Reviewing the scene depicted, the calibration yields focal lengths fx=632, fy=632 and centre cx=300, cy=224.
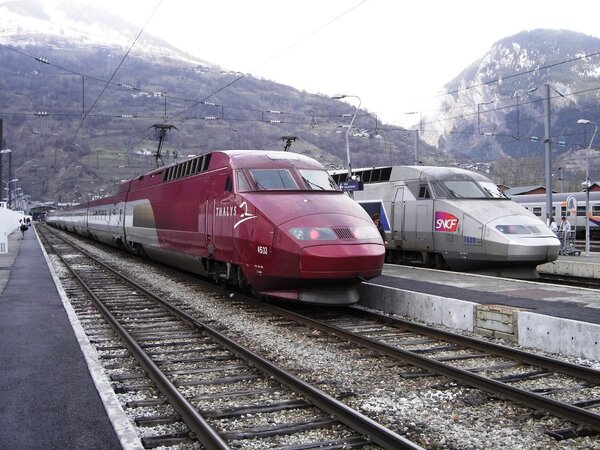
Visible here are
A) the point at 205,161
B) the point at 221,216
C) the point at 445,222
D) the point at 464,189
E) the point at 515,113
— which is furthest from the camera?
the point at 515,113

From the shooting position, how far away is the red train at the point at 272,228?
34.4ft

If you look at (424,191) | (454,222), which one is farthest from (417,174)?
(454,222)

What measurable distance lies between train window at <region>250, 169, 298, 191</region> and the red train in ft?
0.06

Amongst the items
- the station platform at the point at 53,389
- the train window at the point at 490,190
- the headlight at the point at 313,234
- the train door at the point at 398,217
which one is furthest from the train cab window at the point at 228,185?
the train window at the point at 490,190

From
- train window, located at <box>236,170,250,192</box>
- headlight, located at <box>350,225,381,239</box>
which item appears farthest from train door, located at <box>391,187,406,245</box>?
headlight, located at <box>350,225,381,239</box>

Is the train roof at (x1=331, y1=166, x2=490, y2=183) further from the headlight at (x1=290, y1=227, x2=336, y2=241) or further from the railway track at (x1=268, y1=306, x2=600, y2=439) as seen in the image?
the headlight at (x1=290, y1=227, x2=336, y2=241)

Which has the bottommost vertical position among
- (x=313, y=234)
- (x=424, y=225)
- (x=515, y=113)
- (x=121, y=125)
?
(x=313, y=234)

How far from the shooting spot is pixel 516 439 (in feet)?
17.3

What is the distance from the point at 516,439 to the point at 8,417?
4441mm

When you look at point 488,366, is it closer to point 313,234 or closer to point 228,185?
point 313,234

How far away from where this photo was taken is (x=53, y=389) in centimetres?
657

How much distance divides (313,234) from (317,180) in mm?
2578

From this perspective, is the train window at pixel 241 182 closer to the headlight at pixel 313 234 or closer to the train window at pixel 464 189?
the headlight at pixel 313 234

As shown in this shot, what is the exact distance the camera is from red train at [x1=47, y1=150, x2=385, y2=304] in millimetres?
10500
